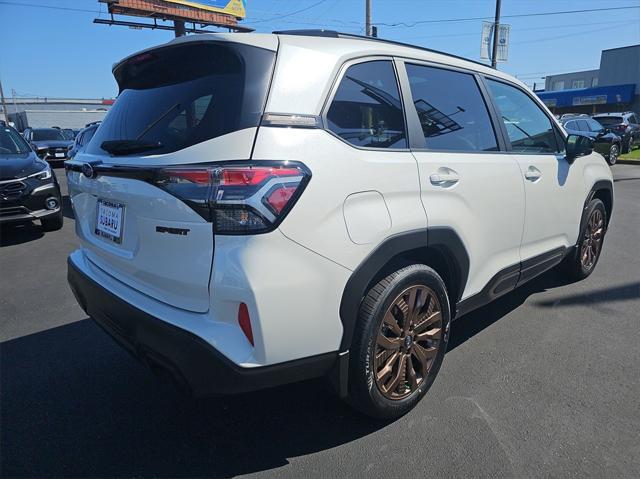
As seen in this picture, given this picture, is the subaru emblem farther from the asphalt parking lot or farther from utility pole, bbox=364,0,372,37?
utility pole, bbox=364,0,372,37

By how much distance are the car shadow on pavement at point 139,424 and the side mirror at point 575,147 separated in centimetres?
273

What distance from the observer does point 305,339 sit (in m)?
1.93

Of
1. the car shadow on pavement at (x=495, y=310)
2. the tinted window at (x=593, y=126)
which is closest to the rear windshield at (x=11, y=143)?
the car shadow on pavement at (x=495, y=310)

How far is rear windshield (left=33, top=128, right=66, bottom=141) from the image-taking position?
675 inches

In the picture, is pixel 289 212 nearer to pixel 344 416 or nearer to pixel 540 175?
pixel 344 416

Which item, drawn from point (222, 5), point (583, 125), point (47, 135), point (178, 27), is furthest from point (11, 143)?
point (222, 5)

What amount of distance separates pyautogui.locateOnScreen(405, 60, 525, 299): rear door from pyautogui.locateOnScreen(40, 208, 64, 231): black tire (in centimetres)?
613

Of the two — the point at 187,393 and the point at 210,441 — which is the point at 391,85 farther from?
the point at 210,441

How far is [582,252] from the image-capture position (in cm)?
439

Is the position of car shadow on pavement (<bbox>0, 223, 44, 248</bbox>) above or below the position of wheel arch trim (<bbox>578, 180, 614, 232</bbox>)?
below

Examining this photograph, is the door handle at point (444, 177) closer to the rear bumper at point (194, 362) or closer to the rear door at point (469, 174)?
the rear door at point (469, 174)

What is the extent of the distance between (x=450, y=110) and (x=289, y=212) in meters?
1.50

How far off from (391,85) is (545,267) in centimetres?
218

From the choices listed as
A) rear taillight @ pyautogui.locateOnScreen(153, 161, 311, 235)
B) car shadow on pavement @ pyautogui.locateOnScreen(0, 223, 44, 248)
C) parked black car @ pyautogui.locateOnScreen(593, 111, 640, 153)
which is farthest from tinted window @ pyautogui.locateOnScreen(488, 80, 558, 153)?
parked black car @ pyautogui.locateOnScreen(593, 111, 640, 153)
